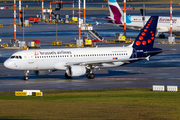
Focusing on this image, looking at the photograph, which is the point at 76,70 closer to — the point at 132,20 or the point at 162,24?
the point at 162,24

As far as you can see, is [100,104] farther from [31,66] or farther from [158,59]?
[158,59]

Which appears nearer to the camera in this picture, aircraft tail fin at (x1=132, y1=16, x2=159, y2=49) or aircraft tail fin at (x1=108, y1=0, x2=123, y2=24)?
aircraft tail fin at (x1=132, y1=16, x2=159, y2=49)

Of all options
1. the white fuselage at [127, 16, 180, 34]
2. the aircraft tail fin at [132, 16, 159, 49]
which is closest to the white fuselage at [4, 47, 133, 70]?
the aircraft tail fin at [132, 16, 159, 49]

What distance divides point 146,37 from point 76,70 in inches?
502

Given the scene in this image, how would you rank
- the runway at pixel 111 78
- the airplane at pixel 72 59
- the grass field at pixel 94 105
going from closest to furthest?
the grass field at pixel 94 105 < the runway at pixel 111 78 < the airplane at pixel 72 59

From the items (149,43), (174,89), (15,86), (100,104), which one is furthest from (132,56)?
(100,104)

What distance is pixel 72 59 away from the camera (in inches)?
2127

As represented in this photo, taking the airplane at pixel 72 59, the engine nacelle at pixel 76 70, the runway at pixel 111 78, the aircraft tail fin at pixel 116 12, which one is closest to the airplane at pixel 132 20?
the aircraft tail fin at pixel 116 12

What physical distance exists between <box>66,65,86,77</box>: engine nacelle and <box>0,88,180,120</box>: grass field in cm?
691

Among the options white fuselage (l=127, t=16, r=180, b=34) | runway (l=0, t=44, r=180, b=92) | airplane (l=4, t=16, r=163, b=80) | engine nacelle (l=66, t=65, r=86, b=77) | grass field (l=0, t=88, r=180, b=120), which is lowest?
grass field (l=0, t=88, r=180, b=120)

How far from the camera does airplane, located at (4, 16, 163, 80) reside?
52.3 m

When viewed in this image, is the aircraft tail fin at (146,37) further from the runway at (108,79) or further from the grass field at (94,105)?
the grass field at (94,105)

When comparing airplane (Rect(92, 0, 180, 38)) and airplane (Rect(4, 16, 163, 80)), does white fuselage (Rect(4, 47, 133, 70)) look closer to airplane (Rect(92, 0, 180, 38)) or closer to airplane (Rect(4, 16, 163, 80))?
airplane (Rect(4, 16, 163, 80))

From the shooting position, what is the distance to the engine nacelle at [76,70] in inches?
2032
